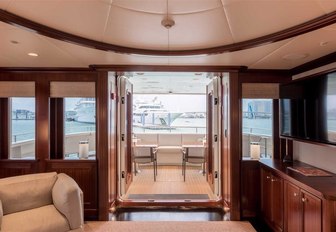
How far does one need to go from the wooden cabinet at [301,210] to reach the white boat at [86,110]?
2.74 meters

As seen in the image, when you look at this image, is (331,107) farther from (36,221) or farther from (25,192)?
(25,192)

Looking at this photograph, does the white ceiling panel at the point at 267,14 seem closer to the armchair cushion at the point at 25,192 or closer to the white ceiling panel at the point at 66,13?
the white ceiling panel at the point at 66,13

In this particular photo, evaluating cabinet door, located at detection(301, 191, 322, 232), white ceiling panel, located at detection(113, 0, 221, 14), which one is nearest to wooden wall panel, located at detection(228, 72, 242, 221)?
cabinet door, located at detection(301, 191, 322, 232)

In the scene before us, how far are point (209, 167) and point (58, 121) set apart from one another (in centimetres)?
314

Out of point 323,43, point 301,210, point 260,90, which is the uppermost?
point 323,43

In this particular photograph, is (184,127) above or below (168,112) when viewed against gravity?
below

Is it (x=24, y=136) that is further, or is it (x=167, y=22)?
(x=24, y=136)

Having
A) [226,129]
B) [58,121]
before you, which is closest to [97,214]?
[58,121]

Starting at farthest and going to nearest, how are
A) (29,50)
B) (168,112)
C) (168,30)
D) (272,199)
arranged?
(168,112) < (272,199) < (29,50) < (168,30)

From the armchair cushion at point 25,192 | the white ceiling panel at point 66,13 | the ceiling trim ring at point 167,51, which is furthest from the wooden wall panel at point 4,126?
the white ceiling panel at point 66,13

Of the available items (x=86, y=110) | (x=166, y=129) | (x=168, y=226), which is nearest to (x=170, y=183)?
(x=168, y=226)

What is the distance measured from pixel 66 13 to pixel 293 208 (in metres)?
2.76

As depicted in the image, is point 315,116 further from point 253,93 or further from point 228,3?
point 228,3

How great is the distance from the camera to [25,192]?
2590mm
